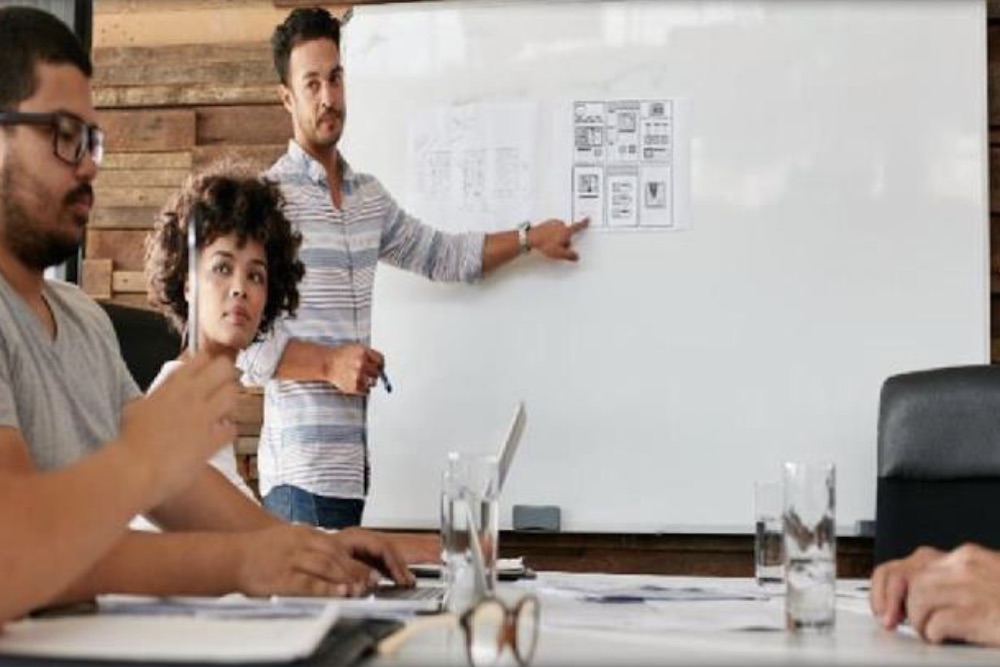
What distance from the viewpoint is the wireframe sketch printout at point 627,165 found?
2.93 meters

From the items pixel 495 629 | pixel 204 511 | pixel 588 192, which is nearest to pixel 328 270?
pixel 588 192

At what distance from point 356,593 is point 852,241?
183 cm

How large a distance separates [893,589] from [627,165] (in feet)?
6.03

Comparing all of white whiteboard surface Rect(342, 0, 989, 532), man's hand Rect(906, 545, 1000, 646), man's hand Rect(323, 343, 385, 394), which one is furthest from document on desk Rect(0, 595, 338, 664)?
white whiteboard surface Rect(342, 0, 989, 532)

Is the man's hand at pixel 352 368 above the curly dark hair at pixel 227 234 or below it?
below

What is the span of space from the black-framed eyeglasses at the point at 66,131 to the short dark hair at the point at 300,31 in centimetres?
143

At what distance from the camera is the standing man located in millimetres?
2697

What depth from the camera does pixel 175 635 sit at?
91 centimetres

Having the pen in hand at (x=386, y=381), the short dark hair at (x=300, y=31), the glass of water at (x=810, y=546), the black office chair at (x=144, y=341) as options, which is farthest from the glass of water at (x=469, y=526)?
the short dark hair at (x=300, y=31)

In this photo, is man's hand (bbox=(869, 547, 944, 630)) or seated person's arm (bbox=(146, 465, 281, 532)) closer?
man's hand (bbox=(869, 547, 944, 630))

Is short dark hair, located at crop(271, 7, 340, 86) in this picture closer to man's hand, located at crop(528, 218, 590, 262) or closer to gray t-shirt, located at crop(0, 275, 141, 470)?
man's hand, located at crop(528, 218, 590, 262)

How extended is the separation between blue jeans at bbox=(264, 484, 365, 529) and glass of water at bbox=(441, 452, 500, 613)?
137 cm

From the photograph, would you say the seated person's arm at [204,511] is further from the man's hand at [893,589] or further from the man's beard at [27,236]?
the man's hand at [893,589]

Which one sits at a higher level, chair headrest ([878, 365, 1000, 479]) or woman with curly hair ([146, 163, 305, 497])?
woman with curly hair ([146, 163, 305, 497])
